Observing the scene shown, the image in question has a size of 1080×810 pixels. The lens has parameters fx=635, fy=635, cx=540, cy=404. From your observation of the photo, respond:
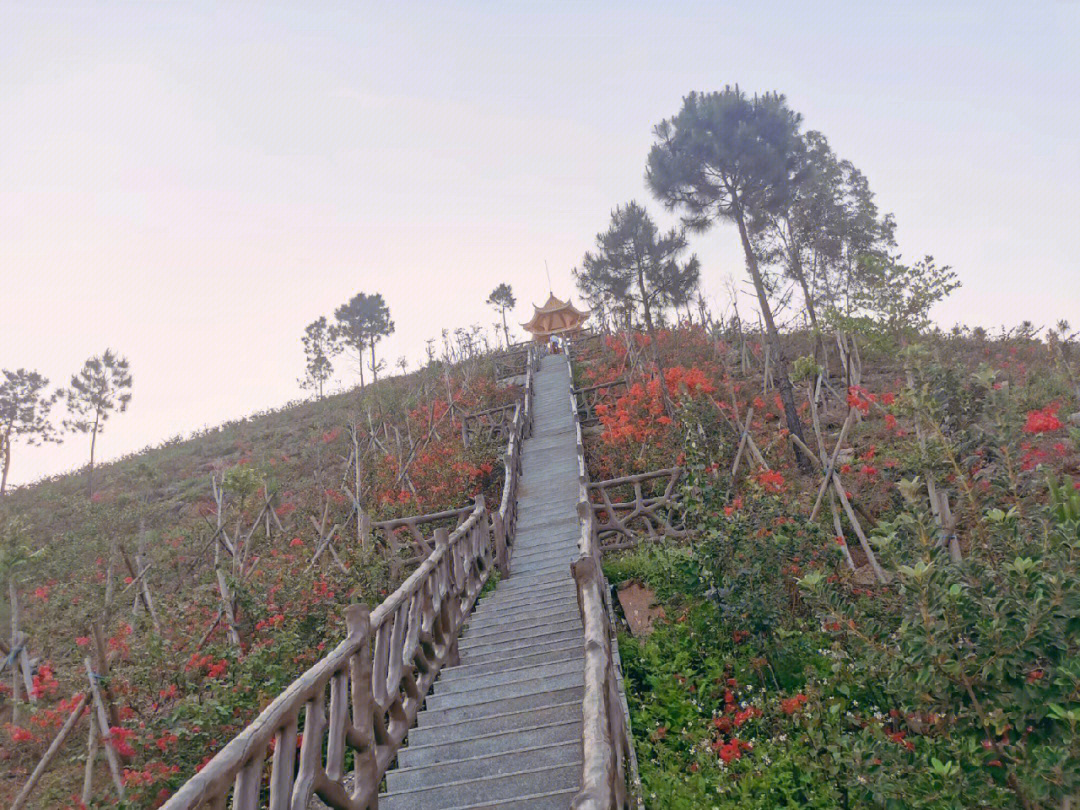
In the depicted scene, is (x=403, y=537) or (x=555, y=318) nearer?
(x=403, y=537)

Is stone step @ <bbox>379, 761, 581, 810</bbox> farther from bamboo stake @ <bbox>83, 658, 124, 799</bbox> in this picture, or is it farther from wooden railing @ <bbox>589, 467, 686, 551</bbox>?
wooden railing @ <bbox>589, 467, 686, 551</bbox>

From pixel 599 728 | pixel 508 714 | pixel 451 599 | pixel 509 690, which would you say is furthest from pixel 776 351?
pixel 599 728

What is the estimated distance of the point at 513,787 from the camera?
4863 millimetres

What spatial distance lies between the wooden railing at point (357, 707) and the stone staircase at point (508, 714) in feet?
0.80

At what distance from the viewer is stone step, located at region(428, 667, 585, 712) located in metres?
6.33

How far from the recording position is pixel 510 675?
6.91 meters

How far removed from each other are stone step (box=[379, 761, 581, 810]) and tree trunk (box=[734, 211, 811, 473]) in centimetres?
1088

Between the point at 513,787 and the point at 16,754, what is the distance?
10.1 m

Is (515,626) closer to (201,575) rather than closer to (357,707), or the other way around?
(357,707)

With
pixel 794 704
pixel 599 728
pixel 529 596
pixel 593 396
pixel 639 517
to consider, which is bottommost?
pixel 794 704

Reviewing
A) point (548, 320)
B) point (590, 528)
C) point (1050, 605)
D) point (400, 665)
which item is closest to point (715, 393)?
point (590, 528)

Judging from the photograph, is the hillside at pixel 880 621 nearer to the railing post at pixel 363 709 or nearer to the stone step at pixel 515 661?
the stone step at pixel 515 661

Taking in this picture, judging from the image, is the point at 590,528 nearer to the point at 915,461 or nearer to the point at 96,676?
the point at 915,461

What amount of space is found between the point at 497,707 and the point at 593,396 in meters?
16.6
